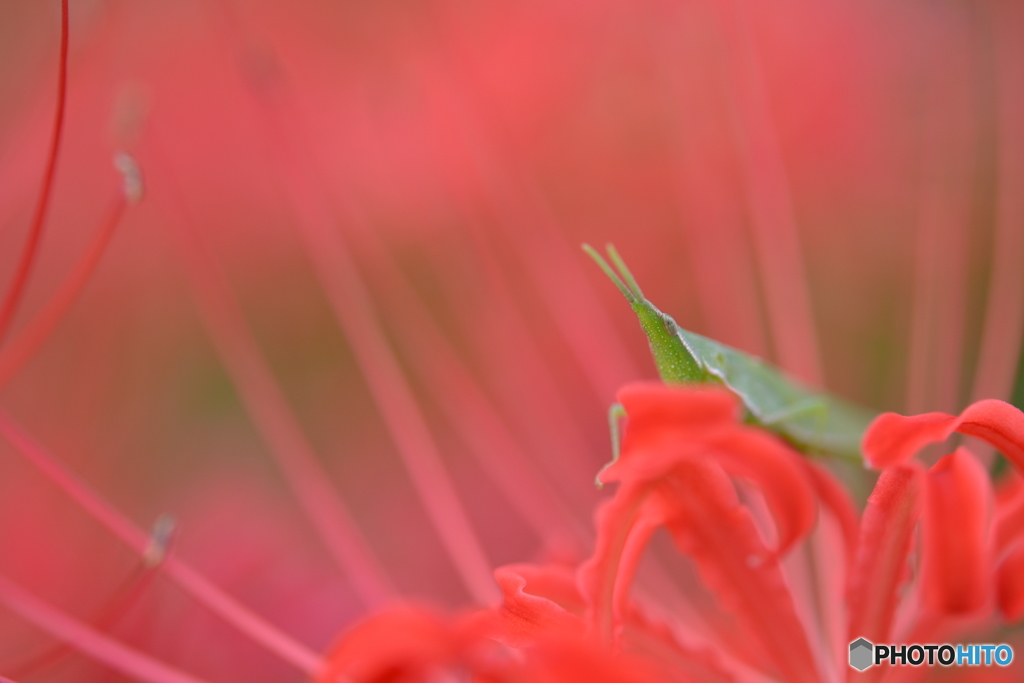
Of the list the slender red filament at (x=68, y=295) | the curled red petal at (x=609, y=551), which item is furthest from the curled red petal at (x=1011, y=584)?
the slender red filament at (x=68, y=295)

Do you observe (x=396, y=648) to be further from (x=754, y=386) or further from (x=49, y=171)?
(x=754, y=386)

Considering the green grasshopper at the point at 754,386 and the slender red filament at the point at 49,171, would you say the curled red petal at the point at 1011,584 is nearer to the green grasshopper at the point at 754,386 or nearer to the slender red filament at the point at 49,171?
the green grasshopper at the point at 754,386

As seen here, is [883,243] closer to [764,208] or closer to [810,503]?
[764,208]

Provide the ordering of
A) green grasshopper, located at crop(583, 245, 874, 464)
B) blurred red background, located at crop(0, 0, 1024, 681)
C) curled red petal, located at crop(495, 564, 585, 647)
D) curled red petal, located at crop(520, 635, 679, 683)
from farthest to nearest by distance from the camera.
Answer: blurred red background, located at crop(0, 0, 1024, 681) → green grasshopper, located at crop(583, 245, 874, 464) → curled red petal, located at crop(495, 564, 585, 647) → curled red petal, located at crop(520, 635, 679, 683)

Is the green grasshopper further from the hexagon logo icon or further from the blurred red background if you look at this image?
the hexagon logo icon

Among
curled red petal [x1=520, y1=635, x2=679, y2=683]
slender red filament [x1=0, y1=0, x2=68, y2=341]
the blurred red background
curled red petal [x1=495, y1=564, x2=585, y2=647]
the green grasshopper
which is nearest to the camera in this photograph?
curled red petal [x1=520, y1=635, x2=679, y2=683]

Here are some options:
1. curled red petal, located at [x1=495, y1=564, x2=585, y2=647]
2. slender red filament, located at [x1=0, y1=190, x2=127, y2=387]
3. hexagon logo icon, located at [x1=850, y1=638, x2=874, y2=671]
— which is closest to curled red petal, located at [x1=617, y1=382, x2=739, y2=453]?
curled red petal, located at [x1=495, y1=564, x2=585, y2=647]
